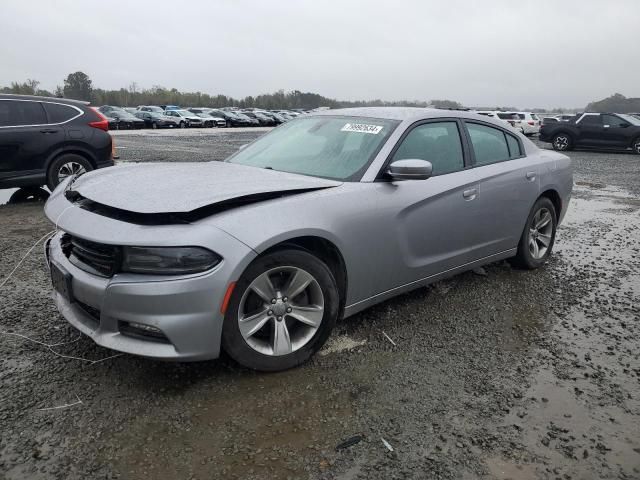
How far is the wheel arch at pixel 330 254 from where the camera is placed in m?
3.07

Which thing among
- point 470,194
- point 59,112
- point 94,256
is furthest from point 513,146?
point 59,112

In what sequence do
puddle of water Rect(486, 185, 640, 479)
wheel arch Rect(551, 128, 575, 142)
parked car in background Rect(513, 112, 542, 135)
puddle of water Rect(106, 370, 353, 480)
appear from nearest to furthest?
puddle of water Rect(106, 370, 353, 480)
puddle of water Rect(486, 185, 640, 479)
wheel arch Rect(551, 128, 575, 142)
parked car in background Rect(513, 112, 542, 135)

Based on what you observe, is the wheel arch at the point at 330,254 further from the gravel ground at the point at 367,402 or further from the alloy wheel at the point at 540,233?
the alloy wheel at the point at 540,233

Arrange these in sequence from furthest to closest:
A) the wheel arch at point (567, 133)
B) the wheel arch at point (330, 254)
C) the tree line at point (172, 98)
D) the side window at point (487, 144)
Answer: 1. the tree line at point (172, 98)
2. the wheel arch at point (567, 133)
3. the side window at point (487, 144)
4. the wheel arch at point (330, 254)

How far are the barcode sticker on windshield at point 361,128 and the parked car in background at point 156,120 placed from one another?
38.2m

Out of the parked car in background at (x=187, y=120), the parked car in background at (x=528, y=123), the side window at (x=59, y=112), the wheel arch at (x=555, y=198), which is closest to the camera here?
the wheel arch at (x=555, y=198)

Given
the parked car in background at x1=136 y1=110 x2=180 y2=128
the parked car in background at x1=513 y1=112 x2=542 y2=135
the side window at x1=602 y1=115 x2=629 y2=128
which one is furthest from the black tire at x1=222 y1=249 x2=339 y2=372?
the parked car in background at x1=136 y1=110 x2=180 y2=128

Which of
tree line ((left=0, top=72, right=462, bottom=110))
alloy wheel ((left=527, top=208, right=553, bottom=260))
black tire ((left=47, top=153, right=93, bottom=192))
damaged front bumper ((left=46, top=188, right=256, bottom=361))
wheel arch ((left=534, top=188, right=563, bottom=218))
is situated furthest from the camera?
tree line ((left=0, top=72, right=462, bottom=110))

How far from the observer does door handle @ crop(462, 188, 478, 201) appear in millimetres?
3972

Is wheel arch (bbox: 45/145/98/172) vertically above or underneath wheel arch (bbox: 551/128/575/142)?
underneath

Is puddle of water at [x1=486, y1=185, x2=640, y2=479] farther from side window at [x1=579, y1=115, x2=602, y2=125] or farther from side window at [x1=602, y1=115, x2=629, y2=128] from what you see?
side window at [x1=602, y1=115, x2=629, y2=128]

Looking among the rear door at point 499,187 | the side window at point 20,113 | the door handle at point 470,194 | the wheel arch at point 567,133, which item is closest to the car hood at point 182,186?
the door handle at point 470,194

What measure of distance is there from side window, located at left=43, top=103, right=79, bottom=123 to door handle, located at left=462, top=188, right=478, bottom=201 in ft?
21.4

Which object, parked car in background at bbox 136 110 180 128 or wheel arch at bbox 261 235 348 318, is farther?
parked car in background at bbox 136 110 180 128
